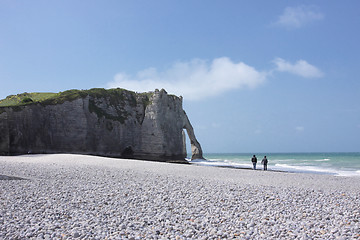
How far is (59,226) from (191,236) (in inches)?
113

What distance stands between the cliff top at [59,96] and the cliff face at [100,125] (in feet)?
0.44

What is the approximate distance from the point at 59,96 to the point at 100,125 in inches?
281

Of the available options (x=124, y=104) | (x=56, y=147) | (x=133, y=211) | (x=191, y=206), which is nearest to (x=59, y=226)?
(x=133, y=211)

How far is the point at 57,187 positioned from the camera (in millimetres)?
9555

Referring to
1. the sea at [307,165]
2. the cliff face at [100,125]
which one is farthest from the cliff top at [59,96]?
the sea at [307,165]

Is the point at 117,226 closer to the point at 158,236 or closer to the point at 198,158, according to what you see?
the point at 158,236

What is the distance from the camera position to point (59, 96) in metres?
39.0

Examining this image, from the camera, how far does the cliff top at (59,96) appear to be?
3694 centimetres

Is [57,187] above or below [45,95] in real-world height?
below

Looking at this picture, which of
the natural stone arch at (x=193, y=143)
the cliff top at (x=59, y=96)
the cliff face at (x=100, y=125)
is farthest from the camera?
the natural stone arch at (x=193, y=143)

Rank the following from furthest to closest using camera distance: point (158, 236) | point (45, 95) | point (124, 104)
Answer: point (124, 104), point (45, 95), point (158, 236)

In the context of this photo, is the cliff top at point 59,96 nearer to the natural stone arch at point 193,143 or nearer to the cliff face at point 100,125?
the cliff face at point 100,125

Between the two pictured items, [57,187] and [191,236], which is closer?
[191,236]

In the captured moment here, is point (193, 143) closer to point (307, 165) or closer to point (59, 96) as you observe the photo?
point (307, 165)
